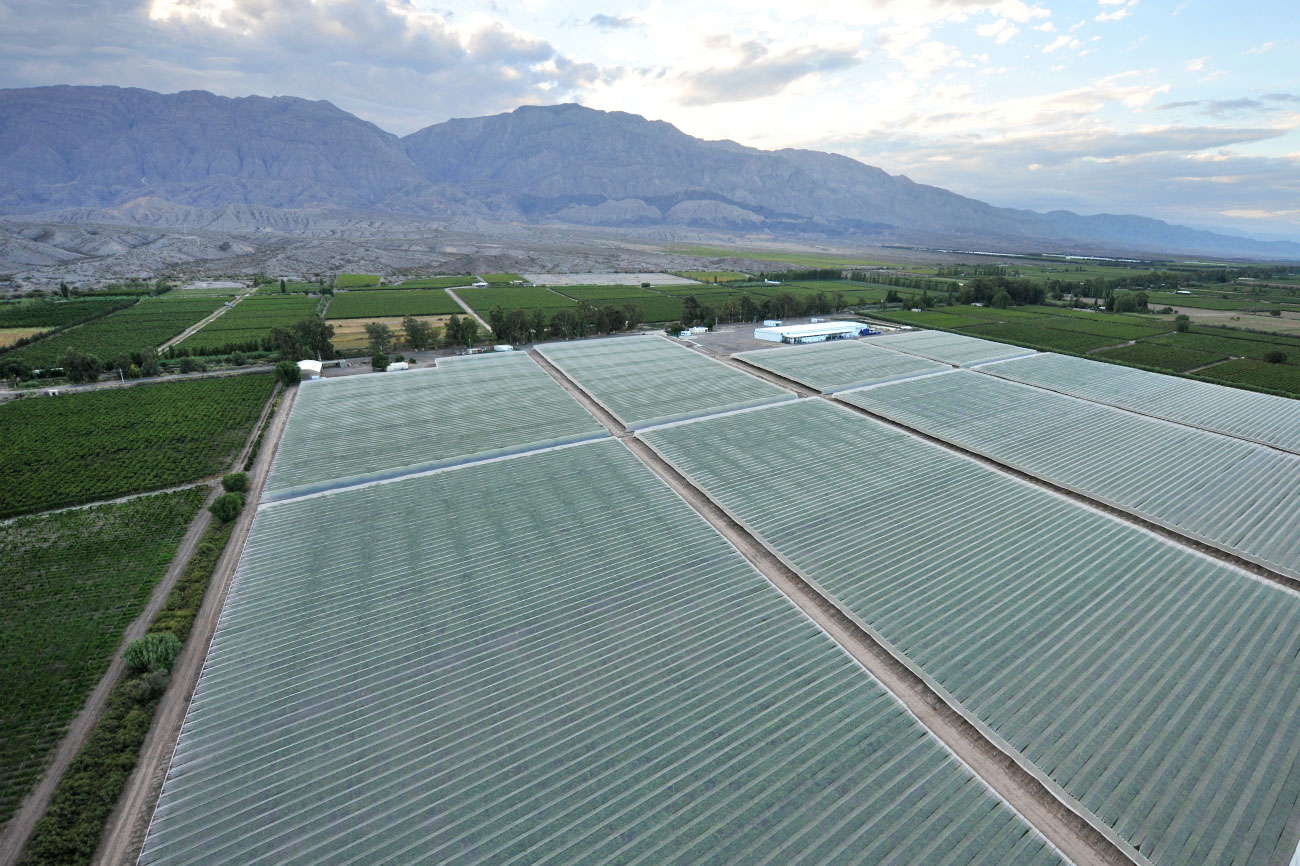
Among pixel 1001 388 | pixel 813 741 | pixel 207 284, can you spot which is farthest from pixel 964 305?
pixel 207 284

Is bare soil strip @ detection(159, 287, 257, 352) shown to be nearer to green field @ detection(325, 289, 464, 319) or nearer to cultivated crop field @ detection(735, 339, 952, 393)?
green field @ detection(325, 289, 464, 319)

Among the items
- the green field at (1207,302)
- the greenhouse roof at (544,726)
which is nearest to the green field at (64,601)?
the greenhouse roof at (544,726)

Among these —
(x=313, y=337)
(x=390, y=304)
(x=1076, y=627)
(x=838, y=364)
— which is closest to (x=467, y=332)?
(x=313, y=337)

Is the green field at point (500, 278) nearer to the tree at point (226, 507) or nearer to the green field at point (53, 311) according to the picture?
the green field at point (53, 311)

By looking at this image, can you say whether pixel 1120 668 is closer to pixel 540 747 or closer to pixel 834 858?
pixel 834 858

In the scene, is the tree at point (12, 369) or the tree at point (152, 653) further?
the tree at point (12, 369)

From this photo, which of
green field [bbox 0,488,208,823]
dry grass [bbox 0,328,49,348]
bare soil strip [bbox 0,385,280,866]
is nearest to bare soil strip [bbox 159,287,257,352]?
dry grass [bbox 0,328,49,348]
